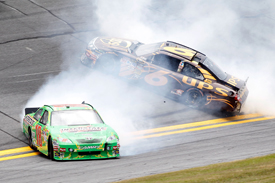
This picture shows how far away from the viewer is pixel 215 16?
21359 mm

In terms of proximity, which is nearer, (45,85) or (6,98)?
(6,98)

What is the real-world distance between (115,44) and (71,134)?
20.4 feet

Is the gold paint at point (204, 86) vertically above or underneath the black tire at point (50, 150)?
above

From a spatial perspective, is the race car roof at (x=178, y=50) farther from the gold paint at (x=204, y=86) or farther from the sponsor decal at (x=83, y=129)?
the sponsor decal at (x=83, y=129)

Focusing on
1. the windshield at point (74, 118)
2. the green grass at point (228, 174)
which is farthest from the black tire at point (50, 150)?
the green grass at point (228, 174)

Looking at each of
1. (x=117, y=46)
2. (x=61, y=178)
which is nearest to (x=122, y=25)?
(x=117, y=46)

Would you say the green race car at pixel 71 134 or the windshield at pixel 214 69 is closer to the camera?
the green race car at pixel 71 134

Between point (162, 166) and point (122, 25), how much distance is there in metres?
11.9

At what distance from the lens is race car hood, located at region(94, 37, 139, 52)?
1434cm

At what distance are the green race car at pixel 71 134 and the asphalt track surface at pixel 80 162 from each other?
0.19m

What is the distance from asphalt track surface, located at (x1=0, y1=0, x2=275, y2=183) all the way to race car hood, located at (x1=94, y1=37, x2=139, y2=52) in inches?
61.8

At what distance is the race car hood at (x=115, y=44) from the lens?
14344 millimetres

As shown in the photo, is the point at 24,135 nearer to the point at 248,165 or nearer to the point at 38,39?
the point at 248,165

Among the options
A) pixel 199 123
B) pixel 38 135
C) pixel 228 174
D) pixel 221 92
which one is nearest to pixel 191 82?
pixel 221 92
